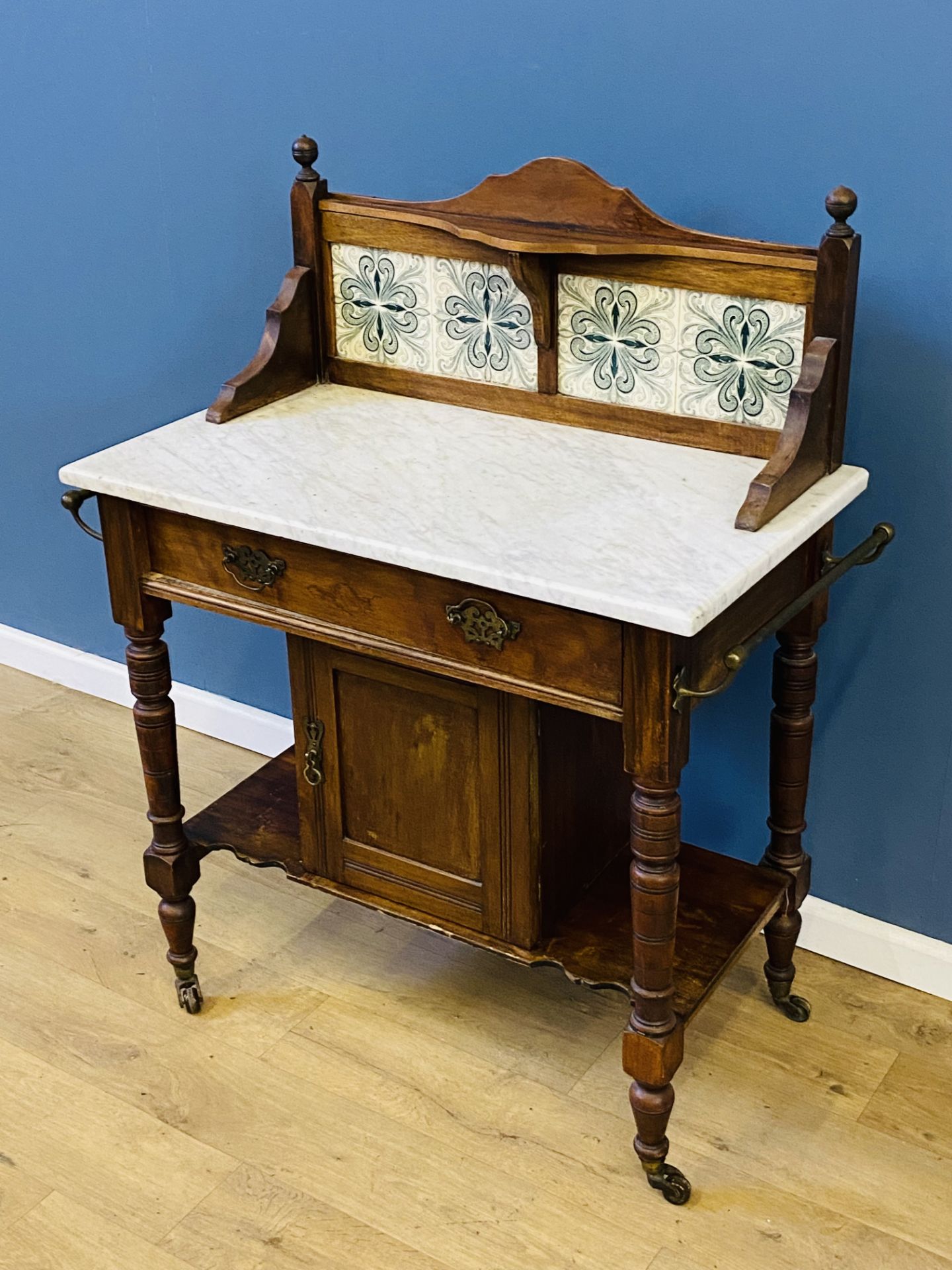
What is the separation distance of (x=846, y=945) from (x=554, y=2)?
149 centimetres

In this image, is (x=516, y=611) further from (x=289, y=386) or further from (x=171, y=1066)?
(x=171, y=1066)

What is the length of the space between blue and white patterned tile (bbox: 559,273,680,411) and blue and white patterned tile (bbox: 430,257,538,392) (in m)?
0.06

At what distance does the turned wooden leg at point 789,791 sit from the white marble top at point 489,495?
279 mm

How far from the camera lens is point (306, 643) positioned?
6.95ft

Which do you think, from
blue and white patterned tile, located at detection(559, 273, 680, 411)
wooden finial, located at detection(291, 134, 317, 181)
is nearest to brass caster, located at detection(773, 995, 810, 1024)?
blue and white patterned tile, located at detection(559, 273, 680, 411)

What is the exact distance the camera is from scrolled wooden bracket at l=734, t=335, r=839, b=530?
1.77m

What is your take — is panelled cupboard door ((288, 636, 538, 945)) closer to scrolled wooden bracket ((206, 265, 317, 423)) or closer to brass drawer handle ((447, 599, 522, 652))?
brass drawer handle ((447, 599, 522, 652))

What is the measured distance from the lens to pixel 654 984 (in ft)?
6.23

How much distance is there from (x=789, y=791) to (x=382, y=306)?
0.92 m

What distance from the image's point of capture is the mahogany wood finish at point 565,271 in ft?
6.00

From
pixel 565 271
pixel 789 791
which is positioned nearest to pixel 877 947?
pixel 789 791

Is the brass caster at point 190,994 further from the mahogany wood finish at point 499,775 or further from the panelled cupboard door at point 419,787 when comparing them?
the panelled cupboard door at point 419,787

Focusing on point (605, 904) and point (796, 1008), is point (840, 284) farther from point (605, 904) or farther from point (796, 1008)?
point (796, 1008)

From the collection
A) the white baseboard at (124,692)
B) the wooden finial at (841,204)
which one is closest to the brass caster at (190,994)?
the white baseboard at (124,692)
